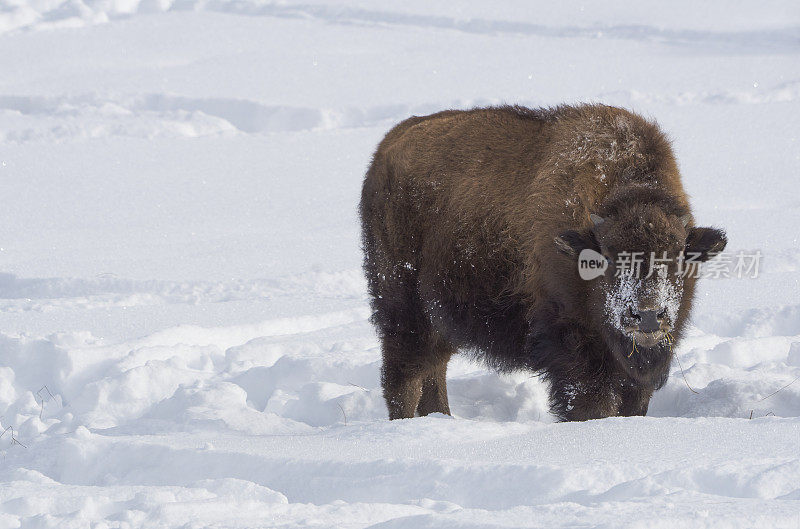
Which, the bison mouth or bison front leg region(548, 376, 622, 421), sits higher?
the bison mouth

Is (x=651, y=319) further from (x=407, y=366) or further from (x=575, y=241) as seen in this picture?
(x=407, y=366)

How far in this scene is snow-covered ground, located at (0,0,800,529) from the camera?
309 centimetres

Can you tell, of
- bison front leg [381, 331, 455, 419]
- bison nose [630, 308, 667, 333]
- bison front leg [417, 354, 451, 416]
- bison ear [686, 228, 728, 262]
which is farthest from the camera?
bison front leg [417, 354, 451, 416]

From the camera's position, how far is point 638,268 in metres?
3.95

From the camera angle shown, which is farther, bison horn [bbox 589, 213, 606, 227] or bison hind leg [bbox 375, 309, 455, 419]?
bison hind leg [bbox 375, 309, 455, 419]

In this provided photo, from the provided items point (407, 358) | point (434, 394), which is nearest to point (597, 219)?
point (407, 358)

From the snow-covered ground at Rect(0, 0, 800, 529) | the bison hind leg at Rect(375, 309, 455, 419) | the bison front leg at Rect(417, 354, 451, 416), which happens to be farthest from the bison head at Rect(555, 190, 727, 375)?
the bison front leg at Rect(417, 354, 451, 416)

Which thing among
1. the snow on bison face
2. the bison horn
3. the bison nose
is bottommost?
the bison nose

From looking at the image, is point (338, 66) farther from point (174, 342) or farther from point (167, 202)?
point (174, 342)

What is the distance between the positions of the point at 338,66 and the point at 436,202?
11.9m

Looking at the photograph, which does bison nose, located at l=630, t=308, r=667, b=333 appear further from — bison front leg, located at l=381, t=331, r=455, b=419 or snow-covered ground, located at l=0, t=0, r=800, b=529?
bison front leg, located at l=381, t=331, r=455, b=419

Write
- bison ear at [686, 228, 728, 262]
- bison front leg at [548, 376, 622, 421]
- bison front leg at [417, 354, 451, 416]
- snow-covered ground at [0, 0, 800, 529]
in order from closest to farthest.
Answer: snow-covered ground at [0, 0, 800, 529] → bison ear at [686, 228, 728, 262] → bison front leg at [548, 376, 622, 421] → bison front leg at [417, 354, 451, 416]

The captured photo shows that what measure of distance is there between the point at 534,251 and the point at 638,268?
70 centimetres

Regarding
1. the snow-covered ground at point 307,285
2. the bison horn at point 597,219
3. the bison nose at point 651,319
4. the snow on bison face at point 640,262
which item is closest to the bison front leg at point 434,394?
the snow-covered ground at point 307,285
